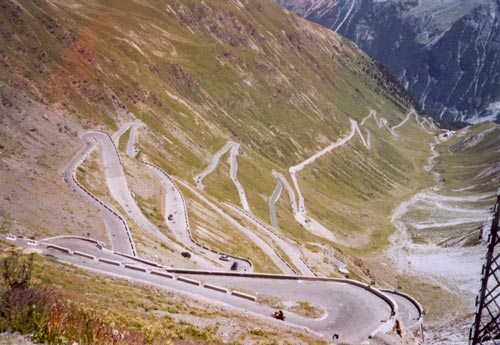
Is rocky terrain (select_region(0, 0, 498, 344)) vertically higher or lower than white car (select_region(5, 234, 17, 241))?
higher

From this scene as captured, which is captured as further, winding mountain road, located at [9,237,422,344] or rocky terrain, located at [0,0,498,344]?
winding mountain road, located at [9,237,422,344]

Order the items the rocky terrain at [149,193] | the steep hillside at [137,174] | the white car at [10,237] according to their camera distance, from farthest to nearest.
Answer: the steep hillside at [137,174] → the white car at [10,237] → the rocky terrain at [149,193]

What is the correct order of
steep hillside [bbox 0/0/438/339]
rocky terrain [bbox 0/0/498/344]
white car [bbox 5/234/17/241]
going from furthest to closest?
1. steep hillside [bbox 0/0/438/339]
2. white car [bbox 5/234/17/241]
3. rocky terrain [bbox 0/0/498/344]

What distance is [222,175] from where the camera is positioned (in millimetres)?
151125

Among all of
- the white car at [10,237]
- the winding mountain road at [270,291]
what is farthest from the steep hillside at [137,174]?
the winding mountain road at [270,291]

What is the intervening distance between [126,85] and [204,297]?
4930 inches

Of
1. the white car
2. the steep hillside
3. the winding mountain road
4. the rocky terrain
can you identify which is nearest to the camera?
the rocky terrain

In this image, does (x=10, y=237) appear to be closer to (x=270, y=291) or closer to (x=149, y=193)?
(x=270, y=291)

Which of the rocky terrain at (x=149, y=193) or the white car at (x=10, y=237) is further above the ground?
the rocky terrain at (x=149, y=193)

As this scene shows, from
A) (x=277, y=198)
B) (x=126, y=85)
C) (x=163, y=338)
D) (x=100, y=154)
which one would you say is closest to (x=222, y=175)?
(x=277, y=198)

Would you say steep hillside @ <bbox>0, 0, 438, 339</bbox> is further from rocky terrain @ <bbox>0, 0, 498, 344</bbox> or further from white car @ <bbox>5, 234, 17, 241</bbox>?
white car @ <bbox>5, 234, 17, 241</bbox>

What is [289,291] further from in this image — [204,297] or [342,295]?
[204,297]

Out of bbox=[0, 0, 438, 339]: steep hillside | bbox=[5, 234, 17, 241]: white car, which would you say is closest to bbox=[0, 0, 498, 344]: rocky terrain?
Result: bbox=[0, 0, 438, 339]: steep hillside

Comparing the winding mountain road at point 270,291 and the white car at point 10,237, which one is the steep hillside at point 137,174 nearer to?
the white car at point 10,237
